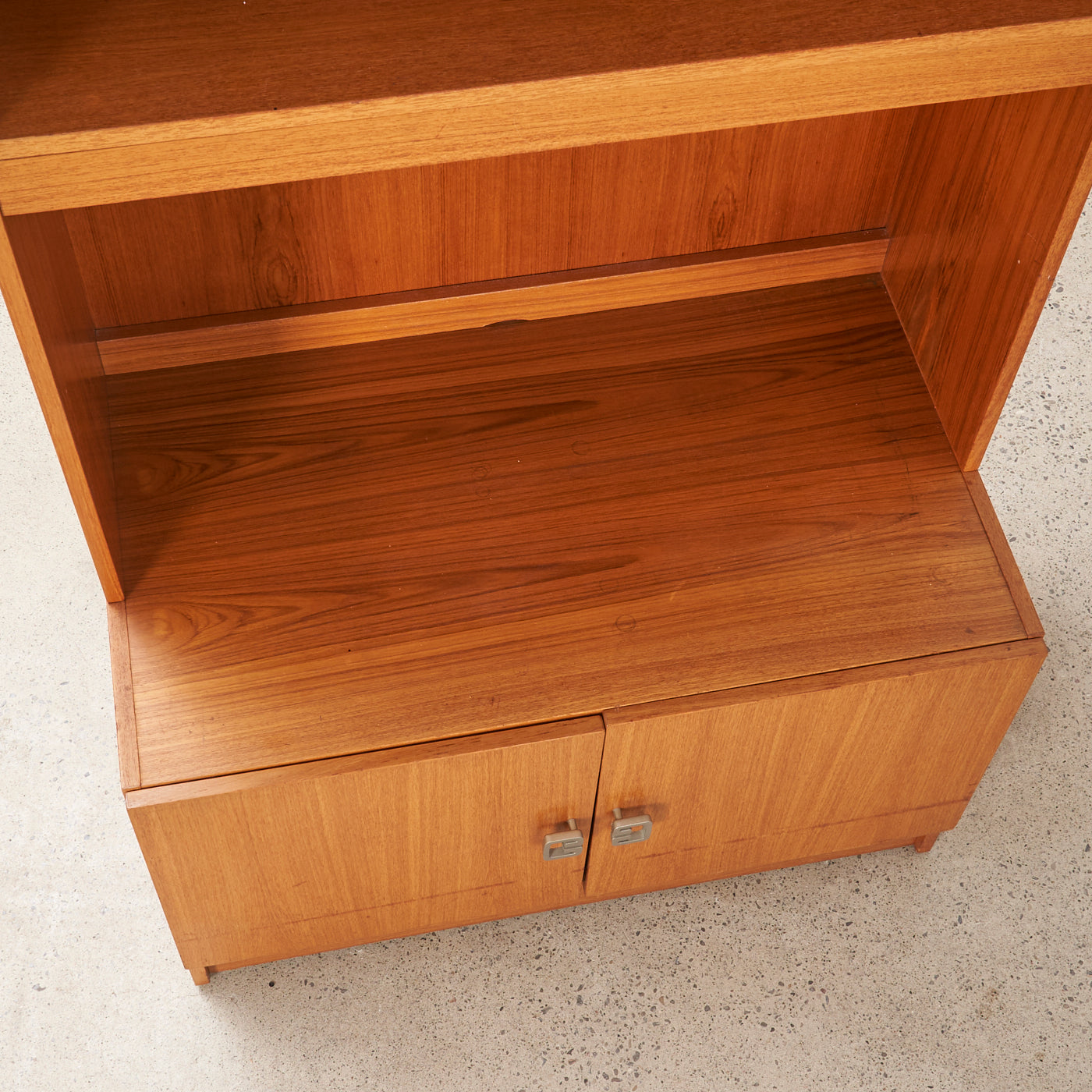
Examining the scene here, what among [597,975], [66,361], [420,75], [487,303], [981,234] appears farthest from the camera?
[597,975]

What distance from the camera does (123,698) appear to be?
46.2 inches

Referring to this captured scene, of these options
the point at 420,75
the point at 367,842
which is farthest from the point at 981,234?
the point at 367,842

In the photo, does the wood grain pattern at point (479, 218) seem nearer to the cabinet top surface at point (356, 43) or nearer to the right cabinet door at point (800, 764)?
the cabinet top surface at point (356, 43)

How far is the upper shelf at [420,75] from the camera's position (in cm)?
86

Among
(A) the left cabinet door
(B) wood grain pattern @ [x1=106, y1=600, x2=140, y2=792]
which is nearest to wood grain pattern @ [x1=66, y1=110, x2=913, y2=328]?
(B) wood grain pattern @ [x1=106, y1=600, x2=140, y2=792]

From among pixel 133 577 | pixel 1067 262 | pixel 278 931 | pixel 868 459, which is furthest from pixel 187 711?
pixel 1067 262

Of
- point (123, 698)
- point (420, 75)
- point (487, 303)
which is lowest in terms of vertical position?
point (123, 698)

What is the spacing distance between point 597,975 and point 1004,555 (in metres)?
0.65

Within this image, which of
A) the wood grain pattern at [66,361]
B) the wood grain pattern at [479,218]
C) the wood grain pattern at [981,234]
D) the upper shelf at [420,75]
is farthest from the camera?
the wood grain pattern at [479,218]

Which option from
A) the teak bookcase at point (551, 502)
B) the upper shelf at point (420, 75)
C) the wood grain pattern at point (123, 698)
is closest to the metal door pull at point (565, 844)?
the teak bookcase at point (551, 502)

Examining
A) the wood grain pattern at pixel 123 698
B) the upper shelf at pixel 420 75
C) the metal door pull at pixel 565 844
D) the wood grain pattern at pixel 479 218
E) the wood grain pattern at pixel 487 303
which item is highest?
the upper shelf at pixel 420 75

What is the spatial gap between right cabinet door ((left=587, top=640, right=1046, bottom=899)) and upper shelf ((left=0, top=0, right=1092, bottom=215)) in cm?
54

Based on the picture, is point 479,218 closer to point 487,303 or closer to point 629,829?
point 487,303

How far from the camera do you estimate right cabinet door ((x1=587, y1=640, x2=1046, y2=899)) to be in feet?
4.05
